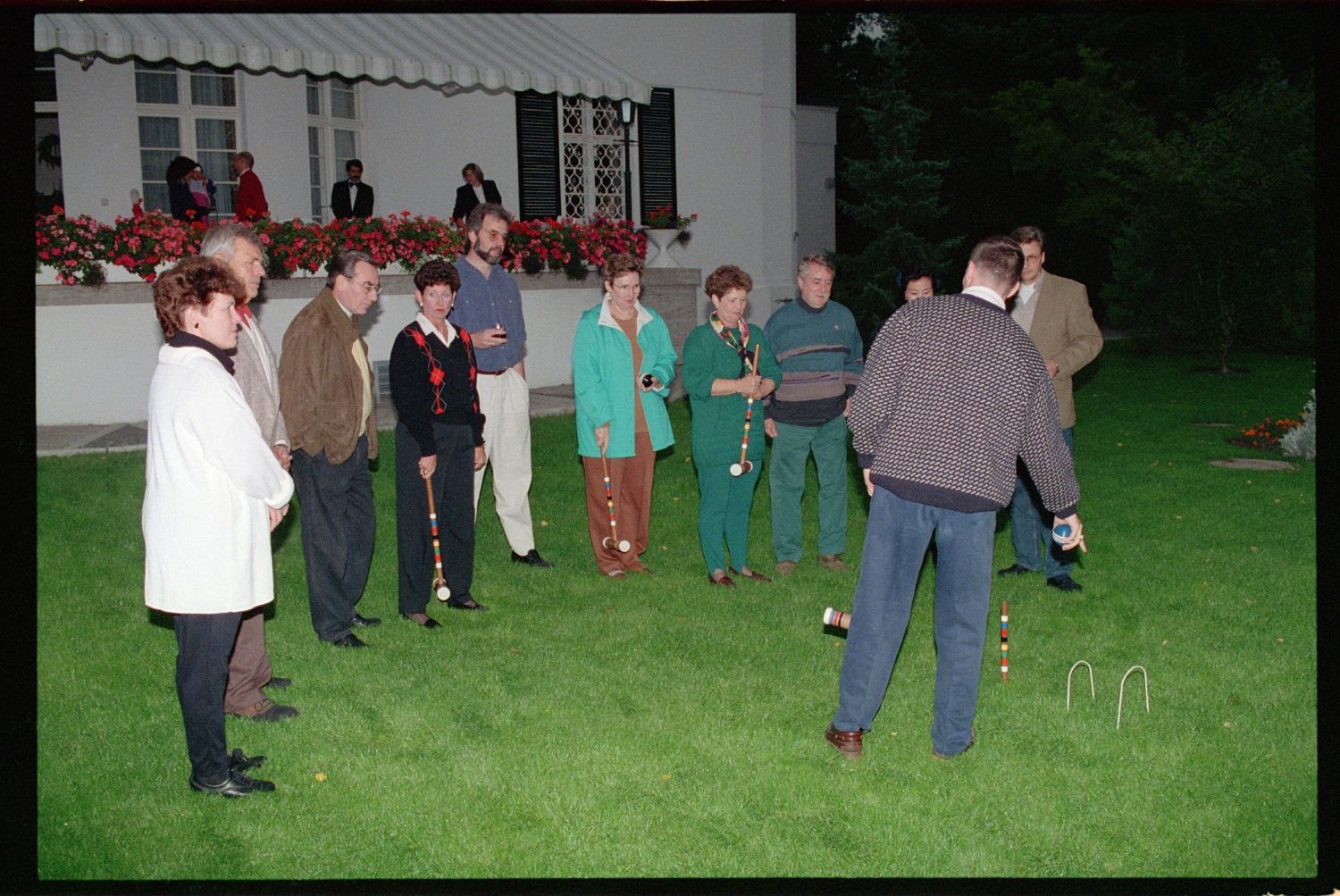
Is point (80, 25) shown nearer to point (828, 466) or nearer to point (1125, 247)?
point (828, 466)

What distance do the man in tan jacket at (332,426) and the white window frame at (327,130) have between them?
10.8 metres

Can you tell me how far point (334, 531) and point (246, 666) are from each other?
107 cm

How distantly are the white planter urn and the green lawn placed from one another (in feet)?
27.4

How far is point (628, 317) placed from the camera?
822 cm

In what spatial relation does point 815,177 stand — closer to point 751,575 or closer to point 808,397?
point 808,397

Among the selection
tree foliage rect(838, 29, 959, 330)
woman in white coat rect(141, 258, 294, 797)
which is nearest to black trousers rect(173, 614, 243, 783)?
woman in white coat rect(141, 258, 294, 797)

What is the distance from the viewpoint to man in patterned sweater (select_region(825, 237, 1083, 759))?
5.12m

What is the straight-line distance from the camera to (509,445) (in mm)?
8641

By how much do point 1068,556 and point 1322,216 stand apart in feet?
12.5

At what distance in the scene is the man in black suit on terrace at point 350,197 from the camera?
51.7 feet

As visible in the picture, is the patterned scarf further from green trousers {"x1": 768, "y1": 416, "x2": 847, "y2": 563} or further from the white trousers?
the white trousers

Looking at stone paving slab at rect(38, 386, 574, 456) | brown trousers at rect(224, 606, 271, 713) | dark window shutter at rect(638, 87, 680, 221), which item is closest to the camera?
brown trousers at rect(224, 606, 271, 713)

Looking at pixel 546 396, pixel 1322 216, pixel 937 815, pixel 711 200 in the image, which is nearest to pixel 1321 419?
pixel 1322 216

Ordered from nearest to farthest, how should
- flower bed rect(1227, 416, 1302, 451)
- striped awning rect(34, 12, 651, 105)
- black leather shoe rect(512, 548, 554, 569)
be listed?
black leather shoe rect(512, 548, 554, 569)
striped awning rect(34, 12, 651, 105)
flower bed rect(1227, 416, 1302, 451)
